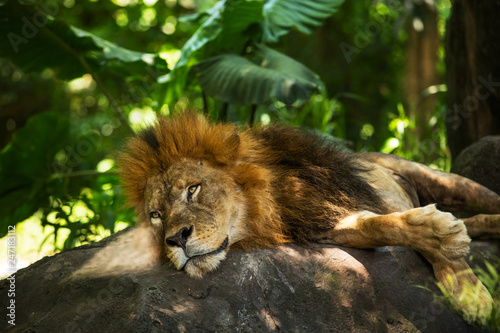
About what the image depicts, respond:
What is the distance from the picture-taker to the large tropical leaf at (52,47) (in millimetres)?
3791

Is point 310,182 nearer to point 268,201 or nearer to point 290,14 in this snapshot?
point 268,201

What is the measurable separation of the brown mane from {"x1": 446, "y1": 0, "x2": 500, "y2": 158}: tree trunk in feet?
7.17

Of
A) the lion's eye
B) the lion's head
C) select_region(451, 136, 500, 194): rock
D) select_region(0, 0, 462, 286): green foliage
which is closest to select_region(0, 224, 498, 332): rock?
the lion's head

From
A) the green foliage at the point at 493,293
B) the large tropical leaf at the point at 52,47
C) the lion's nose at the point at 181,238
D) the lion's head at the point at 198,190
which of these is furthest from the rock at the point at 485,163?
the large tropical leaf at the point at 52,47

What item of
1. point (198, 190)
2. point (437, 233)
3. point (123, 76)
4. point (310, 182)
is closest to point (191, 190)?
point (198, 190)

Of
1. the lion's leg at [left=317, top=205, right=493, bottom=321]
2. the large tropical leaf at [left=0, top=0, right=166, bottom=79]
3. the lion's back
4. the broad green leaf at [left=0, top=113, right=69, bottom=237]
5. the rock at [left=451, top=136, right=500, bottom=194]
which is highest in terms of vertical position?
the lion's leg at [left=317, top=205, right=493, bottom=321]

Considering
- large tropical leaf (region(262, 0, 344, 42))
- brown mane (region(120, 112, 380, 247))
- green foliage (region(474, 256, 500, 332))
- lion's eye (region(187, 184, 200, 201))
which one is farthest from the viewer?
large tropical leaf (region(262, 0, 344, 42))

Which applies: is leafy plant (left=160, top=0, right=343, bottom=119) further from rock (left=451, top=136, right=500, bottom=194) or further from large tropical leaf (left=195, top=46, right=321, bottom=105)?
rock (left=451, top=136, right=500, bottom=194)

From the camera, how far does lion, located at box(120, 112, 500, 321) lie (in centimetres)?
221

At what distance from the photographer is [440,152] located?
17.2ft

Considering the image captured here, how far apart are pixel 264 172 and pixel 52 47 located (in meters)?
2.47

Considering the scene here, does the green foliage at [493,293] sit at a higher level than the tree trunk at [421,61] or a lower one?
higher

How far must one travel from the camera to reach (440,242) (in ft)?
7.20

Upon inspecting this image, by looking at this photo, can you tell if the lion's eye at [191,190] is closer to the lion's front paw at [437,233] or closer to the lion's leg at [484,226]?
the lion's front paw at [437,233]
